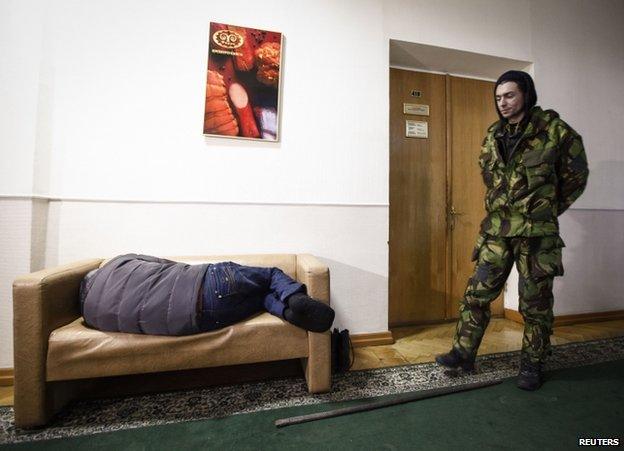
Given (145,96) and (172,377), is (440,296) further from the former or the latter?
(145,96)

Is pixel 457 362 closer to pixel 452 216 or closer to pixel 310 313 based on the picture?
pixel 310 313

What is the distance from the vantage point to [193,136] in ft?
6.01

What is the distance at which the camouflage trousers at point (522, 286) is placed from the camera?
4.74ft

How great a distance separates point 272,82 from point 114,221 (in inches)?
54.8

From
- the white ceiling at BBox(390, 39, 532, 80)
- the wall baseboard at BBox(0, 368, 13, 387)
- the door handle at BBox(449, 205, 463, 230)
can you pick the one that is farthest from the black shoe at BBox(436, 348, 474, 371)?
the wall baseboard at BBox(0, 368, 13, 387)

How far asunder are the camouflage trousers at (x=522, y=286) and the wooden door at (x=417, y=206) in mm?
854

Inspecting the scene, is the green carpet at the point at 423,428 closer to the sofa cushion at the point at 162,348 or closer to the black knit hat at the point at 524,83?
the sofa cushion at the point at 162,348

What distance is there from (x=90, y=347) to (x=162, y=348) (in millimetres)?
281

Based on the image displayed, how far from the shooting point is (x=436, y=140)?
2.57 m

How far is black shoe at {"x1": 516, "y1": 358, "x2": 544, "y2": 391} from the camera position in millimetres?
1429

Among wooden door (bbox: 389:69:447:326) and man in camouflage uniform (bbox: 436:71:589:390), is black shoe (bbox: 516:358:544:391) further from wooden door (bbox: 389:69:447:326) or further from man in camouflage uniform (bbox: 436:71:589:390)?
wooden door (bbox: 389:69:447:326)

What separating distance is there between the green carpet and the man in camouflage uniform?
213 millimetres

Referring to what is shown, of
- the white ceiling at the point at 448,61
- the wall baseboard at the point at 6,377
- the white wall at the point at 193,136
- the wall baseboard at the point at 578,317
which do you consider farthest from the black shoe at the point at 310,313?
the wall baseboard at the point at 578,317

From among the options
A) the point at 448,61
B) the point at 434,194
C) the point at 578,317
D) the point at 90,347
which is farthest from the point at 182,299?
the point at 578,317
